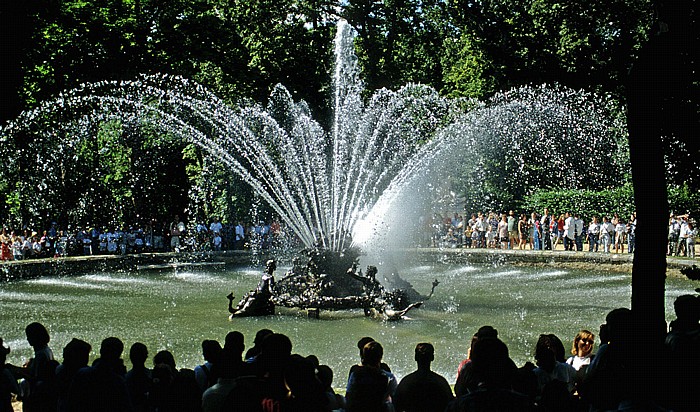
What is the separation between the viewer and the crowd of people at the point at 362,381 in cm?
428

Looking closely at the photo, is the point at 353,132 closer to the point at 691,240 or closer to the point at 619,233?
the point at 619,233

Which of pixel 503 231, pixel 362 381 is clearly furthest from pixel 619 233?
pixel 362 381

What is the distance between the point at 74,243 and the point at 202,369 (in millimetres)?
26195

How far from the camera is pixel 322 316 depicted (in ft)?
50.1

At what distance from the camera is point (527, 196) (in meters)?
37.5

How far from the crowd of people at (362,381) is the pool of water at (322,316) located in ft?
13.7

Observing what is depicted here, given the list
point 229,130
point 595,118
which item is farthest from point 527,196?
point 229,130

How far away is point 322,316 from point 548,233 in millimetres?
19418

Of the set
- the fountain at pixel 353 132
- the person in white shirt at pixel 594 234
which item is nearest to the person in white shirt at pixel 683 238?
the person in white shirt at pixel 594 234

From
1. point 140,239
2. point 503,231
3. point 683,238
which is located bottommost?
point 140,239

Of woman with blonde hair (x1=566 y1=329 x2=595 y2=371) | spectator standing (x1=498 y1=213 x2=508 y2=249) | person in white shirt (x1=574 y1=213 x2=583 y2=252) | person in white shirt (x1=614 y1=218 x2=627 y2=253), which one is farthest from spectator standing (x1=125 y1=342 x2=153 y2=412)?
spectator standing (x1=498 y1=213 x2=508 y2=249)

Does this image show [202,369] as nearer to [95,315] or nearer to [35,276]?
[95,315]

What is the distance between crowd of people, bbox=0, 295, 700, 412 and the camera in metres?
4.28

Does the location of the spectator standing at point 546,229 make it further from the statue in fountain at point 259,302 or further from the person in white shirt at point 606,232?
the statue in fountain at point 259,302
